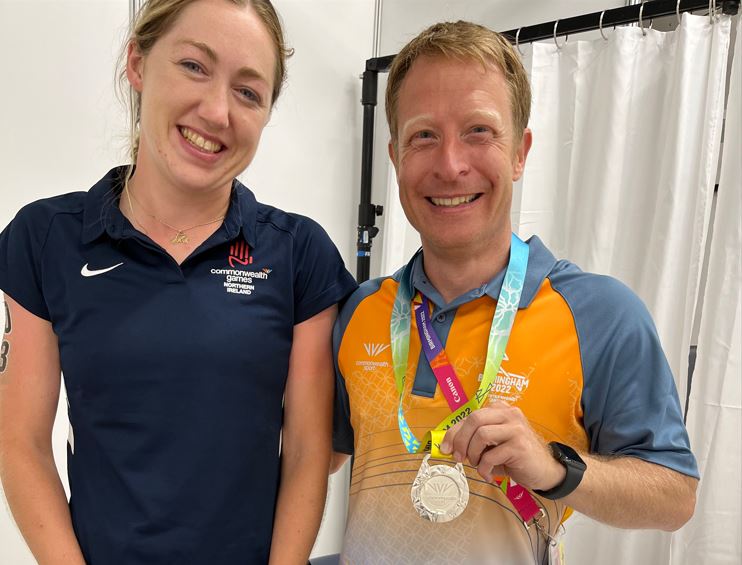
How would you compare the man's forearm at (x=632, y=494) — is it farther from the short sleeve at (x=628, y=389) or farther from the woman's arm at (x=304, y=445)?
the woman's arm at (x=304, y=445)

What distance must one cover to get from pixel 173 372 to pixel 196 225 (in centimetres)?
26

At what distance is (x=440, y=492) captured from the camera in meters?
1.03

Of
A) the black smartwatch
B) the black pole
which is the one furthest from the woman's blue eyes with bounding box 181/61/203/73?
the black pole

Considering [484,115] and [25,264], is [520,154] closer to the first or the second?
[484,115]

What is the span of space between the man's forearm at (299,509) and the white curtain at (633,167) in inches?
45.9

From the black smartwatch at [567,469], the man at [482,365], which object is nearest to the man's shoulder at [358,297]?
the man at [482,365]

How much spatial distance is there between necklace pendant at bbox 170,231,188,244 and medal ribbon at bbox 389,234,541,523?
0.39 metres

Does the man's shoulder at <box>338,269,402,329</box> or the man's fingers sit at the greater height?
the man's shoulder at <box>338,269,402,329</box>

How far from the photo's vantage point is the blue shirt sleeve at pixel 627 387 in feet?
3.28

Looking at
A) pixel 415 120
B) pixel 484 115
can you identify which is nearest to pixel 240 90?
pixel 415 120

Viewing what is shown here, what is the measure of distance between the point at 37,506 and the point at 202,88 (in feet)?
2.41

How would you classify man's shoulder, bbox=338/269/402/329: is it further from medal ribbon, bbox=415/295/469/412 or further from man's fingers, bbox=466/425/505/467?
man's fingers, bbox=466/425/505/467

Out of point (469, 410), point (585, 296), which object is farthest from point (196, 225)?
point (585, 296)

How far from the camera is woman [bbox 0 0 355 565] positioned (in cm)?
104
